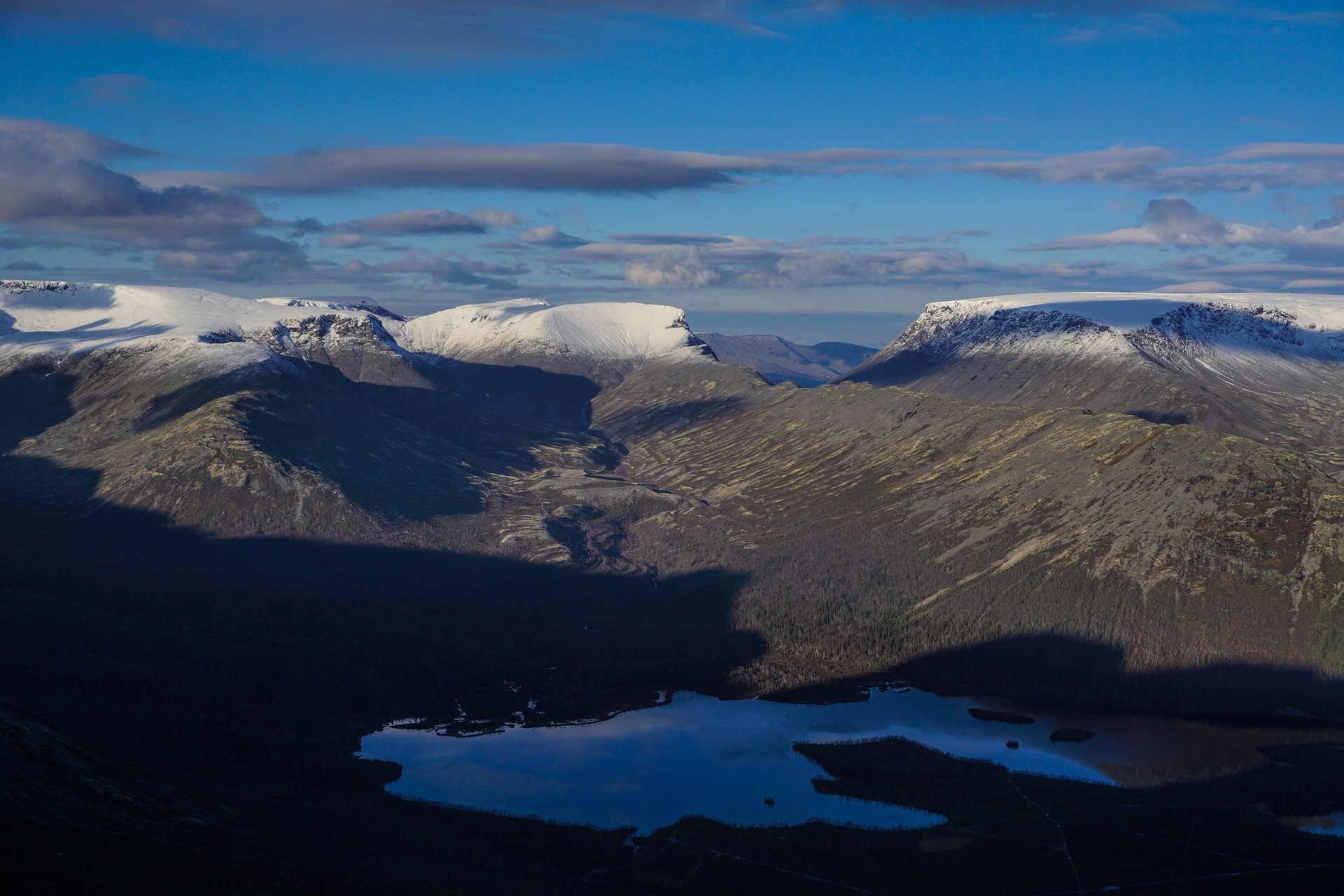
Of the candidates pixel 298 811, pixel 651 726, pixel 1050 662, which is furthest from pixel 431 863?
pixel 1050 662

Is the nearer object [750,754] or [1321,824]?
[1321,824]

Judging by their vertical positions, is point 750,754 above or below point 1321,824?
below

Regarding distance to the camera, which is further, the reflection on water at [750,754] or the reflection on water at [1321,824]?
the reflection on water at [750,754]

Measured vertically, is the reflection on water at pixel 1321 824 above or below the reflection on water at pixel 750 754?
above

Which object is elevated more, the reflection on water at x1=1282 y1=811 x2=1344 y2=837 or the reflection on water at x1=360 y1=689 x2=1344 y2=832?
the reflection on water at x1=1282 y1=811 x2=1344 y2=837

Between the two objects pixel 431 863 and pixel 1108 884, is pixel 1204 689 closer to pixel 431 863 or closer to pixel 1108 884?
pixel 1108 884
